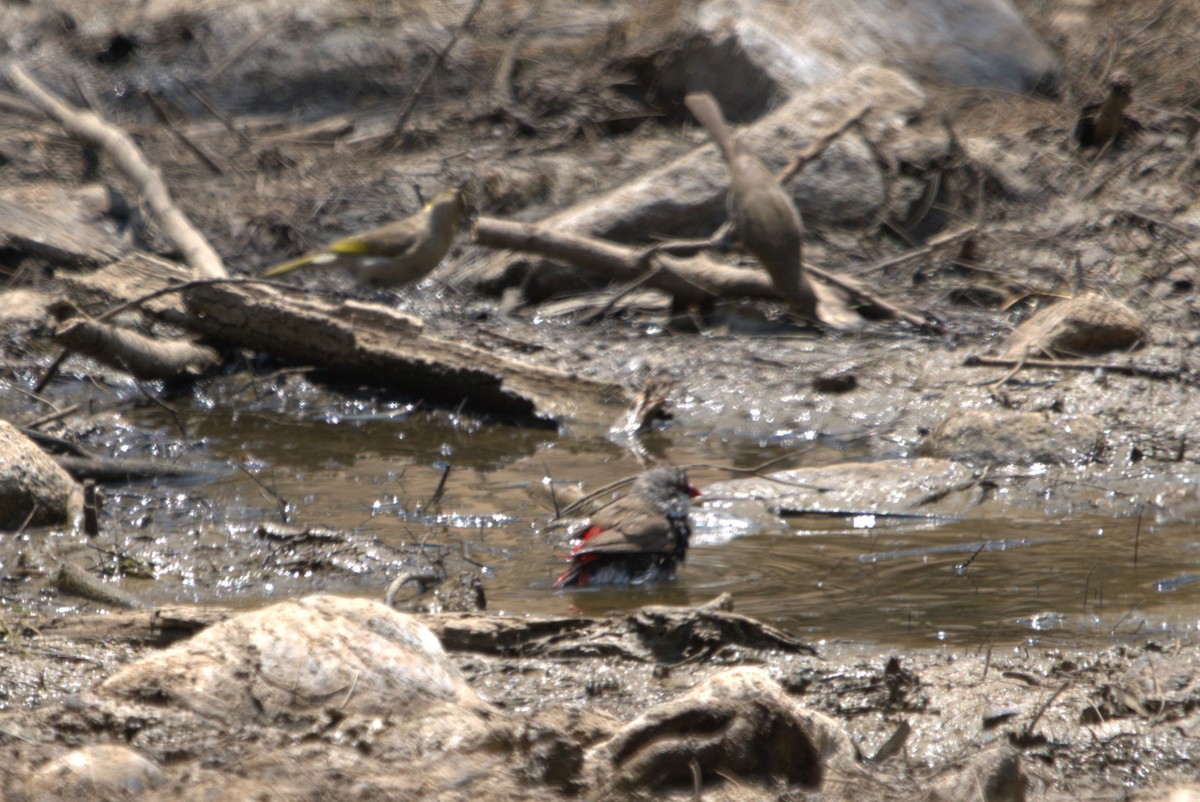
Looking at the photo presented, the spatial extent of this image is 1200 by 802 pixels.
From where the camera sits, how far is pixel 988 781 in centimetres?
297

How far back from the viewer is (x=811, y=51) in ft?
41.7

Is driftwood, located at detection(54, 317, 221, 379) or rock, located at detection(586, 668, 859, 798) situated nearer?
rock, located at detection(586, 668, 859, 798)

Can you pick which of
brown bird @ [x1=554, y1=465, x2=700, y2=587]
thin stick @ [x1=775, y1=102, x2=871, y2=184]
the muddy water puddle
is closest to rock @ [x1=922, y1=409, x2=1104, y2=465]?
the muddy water puddle

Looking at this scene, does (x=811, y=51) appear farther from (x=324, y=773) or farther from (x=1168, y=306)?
(x=324, y=773)

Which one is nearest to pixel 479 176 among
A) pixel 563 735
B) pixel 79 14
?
pixel 79 14

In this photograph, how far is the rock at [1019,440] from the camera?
6926 mm

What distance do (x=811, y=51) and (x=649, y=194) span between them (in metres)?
3.11

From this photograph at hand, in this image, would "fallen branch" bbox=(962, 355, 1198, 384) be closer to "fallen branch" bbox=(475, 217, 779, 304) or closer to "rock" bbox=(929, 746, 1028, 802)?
"fallen branch" bbox=(475, 217, 779, 304)

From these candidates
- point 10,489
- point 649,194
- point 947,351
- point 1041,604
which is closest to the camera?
point 1041,604

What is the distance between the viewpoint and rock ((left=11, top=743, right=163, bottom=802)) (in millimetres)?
2756

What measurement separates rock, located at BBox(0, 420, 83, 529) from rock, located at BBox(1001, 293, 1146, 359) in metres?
4.93

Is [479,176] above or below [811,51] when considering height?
below

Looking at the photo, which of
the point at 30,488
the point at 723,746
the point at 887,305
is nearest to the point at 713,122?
the point at 887,305

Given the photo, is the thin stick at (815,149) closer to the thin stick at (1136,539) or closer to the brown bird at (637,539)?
the thin stick at (1136,539)
